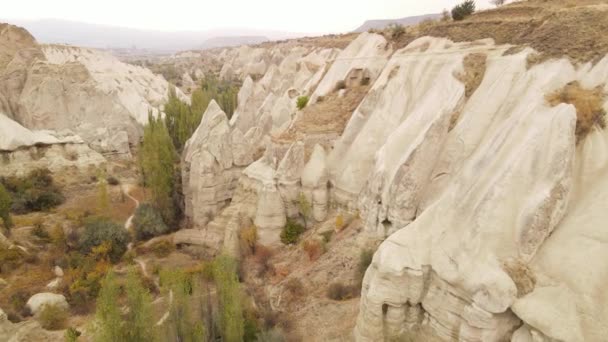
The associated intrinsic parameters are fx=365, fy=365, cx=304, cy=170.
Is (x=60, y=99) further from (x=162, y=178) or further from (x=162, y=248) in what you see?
(x=162, y=248)

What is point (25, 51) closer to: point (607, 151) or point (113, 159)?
point (113, 159)

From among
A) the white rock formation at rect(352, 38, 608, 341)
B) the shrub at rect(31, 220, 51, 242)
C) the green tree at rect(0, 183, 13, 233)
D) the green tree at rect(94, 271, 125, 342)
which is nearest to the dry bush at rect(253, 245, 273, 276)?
the white rock formation at rect(352, 38, 608, 341)

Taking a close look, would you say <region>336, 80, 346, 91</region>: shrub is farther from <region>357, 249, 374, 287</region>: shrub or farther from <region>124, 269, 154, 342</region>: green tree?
<region>124, 269, 154, 342</region>: green tree

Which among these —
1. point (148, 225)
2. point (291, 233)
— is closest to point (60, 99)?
point (148, 225)

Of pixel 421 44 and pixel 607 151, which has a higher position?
pixel 421 44

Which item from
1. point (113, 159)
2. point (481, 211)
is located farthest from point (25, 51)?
point (481, 211)

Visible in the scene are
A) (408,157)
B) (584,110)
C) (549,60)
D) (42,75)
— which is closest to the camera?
(584,110)

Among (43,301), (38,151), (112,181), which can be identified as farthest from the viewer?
(112,181)
